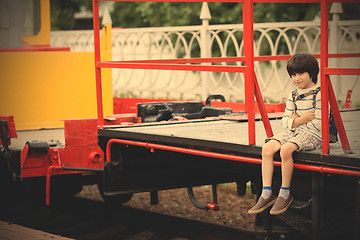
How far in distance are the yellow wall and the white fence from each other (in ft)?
11.6

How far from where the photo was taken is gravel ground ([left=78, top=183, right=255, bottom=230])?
7.25 m

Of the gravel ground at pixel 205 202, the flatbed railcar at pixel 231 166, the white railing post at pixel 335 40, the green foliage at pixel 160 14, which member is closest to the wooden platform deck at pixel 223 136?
the flatbed railcar at pixel 231 166

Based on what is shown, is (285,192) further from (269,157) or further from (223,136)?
(223,136)

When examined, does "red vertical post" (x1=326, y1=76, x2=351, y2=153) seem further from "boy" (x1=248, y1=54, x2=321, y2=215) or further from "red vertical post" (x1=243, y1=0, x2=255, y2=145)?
"red vertical post" (x1=243, y1=0, x2=255, y2=145)

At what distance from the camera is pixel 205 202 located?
8.22 m

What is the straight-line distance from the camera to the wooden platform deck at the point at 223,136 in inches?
134

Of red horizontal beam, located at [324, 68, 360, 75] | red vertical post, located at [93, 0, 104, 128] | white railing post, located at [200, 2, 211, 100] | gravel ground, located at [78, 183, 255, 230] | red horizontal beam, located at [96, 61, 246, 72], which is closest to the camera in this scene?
red horizontal beam, located at [324, 68, 360, 75]

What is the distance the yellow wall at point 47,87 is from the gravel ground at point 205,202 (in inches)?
57.3

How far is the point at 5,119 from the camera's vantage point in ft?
19.9

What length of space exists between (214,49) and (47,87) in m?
7.65

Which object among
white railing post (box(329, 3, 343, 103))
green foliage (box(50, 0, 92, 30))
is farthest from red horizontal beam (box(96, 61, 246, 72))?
green foliage (box(50, 0, 92, 30))

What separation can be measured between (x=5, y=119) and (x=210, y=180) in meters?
2.17

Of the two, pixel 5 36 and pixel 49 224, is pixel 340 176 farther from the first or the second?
pixel 5 36

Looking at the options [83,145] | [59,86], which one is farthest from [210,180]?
[59,86]
